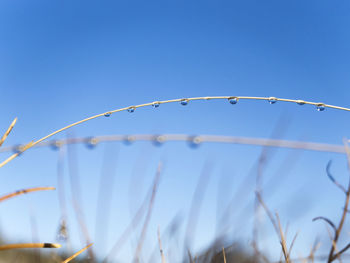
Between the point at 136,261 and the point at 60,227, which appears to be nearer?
the point at 136,261

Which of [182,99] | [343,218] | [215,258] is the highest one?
[182,99]

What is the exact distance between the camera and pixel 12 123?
2.60 feet

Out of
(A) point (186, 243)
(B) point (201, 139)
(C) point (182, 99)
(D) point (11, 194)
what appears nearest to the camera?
(D) point (11, 194)

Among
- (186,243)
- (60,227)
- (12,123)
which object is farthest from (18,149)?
(186,243)

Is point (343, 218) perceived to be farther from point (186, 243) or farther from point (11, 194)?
point (11, 194)

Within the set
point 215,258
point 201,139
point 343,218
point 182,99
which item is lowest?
point 215,258

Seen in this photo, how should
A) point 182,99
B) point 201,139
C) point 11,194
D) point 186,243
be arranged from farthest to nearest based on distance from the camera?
point 186,243
point 182,99
point 201,139
point 11,194

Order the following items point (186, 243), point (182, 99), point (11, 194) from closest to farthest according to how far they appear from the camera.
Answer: point (11, 194), point (182, 99), point (186, 243)

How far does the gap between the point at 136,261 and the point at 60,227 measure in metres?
0.26

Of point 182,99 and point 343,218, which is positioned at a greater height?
point 182,99

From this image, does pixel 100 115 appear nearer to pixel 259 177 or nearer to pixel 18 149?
pixel 18 149

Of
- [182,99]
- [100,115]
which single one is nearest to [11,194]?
[100,115]

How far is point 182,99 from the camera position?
2.80ft

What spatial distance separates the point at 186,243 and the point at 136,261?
156 mm
